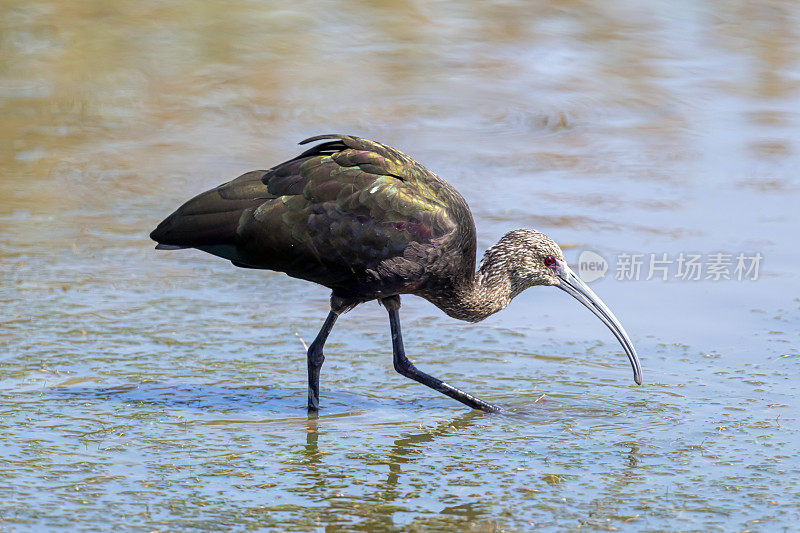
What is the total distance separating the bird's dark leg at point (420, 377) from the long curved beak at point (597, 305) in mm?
764

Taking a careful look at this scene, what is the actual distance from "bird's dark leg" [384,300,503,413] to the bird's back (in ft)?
1.33

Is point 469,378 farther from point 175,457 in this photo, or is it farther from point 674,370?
point 175,457

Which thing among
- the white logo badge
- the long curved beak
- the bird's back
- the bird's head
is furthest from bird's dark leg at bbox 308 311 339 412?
the white logo badge

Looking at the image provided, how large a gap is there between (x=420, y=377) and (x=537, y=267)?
82cm

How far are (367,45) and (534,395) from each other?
9633 mm

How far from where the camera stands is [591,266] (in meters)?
9.29

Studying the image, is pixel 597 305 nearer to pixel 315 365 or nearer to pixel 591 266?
pixel 315 365

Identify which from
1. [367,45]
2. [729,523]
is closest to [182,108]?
[367,45]

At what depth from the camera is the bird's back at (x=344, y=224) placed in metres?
6.54

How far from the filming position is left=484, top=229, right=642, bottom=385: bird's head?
7.10 meters

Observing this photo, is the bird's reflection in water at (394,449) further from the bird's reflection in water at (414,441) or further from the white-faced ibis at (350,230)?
the white-faced ibis at (350,230)

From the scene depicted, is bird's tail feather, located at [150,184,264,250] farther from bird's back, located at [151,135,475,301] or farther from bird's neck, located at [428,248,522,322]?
bird's neck, located at [428,248,522,322]

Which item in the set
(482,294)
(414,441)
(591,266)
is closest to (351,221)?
(482,294)

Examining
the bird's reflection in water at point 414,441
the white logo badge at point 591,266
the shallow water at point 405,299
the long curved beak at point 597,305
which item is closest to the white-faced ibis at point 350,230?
the bird's reflection in water at point 414,441
